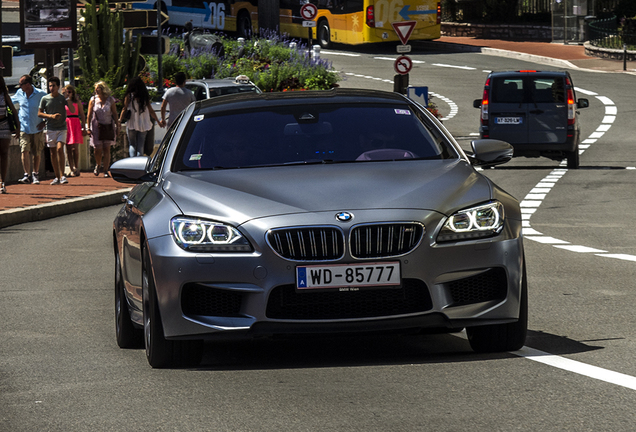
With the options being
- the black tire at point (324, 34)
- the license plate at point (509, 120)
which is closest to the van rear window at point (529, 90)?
the license plate at point (509, 120)

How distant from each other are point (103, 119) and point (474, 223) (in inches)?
624

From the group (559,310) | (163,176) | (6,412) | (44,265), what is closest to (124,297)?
(163,176)

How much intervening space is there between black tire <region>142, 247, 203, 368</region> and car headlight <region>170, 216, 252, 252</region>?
287 mm

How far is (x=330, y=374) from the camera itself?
6426mm

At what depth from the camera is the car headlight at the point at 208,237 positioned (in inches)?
248

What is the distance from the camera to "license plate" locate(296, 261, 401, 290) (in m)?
6.25

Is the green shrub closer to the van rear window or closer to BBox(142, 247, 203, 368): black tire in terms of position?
the van rear window

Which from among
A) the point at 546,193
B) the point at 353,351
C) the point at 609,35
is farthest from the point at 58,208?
the point at 609,35

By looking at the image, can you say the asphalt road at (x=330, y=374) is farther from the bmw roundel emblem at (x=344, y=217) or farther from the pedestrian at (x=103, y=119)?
the pedestrian at (x=103, y=119)

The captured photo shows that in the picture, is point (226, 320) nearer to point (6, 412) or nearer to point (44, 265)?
point (6, 412)

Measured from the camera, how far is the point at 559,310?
28.3 ft

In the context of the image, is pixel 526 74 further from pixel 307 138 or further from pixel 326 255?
pixel 326 255

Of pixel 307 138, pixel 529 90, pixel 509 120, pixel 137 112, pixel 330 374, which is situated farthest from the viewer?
pixel 529 90

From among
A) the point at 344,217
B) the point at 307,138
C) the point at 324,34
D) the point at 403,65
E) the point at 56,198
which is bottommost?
the point at 56,198
